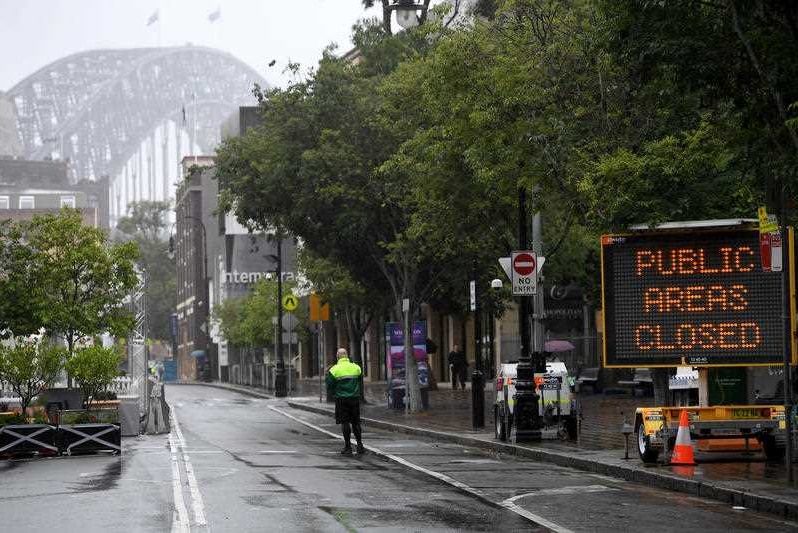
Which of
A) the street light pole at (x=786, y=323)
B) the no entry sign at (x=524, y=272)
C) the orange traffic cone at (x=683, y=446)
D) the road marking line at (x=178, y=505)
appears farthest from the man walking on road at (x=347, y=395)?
the street light pole at (x=786, y=323)

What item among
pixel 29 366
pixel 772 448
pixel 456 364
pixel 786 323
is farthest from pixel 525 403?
pixel 456 364

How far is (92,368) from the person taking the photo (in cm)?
3083

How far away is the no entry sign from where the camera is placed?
1062 inches

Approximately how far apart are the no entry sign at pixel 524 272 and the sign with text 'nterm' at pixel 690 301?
6.33 meters

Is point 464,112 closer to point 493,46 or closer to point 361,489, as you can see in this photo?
point 493,46

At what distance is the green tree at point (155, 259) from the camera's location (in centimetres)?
15450

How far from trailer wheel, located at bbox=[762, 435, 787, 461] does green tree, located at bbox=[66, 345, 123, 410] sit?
48.3ft

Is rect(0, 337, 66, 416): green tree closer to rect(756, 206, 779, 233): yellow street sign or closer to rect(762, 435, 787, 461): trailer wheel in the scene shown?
rect(762, 435, 787, 461): trailer wheel

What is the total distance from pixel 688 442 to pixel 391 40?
2529 centimetres

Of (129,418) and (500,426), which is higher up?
(129,418)

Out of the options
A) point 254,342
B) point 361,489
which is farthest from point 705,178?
point 254,342

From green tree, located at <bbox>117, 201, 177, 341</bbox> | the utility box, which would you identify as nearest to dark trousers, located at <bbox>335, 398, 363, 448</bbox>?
the utility box

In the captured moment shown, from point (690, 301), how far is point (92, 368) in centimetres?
1482

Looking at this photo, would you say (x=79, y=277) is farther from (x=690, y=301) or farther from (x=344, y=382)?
(x=690, y=301)
